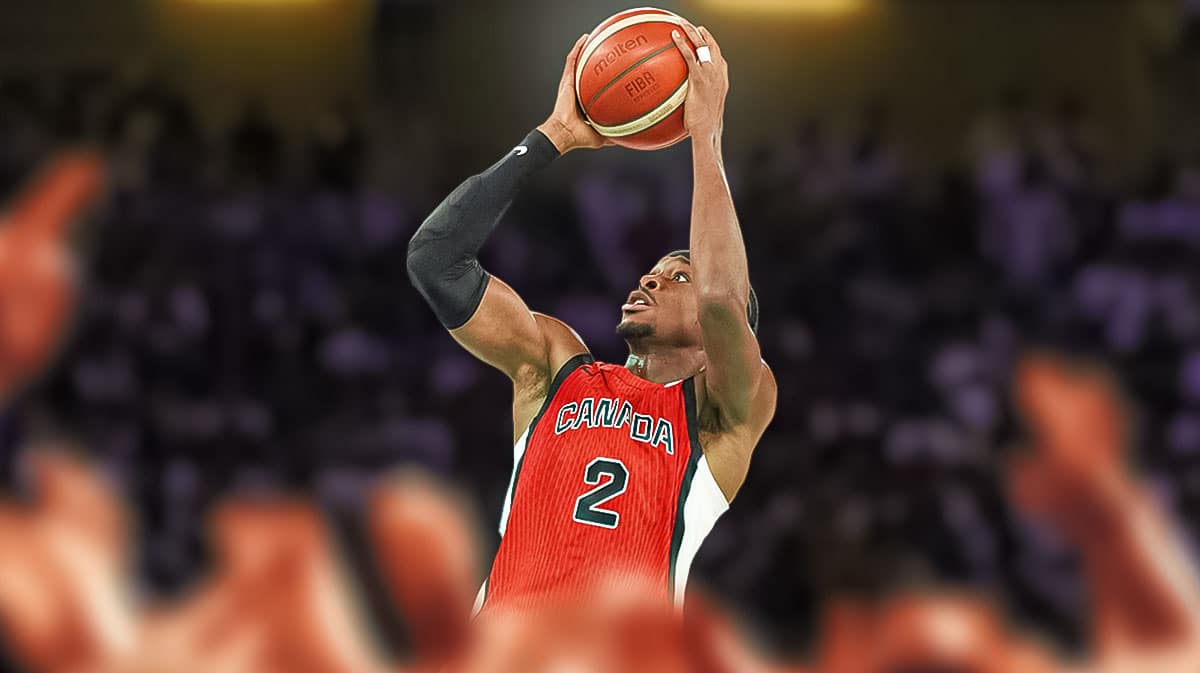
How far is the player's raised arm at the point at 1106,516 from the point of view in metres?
8.48

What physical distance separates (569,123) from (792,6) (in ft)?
28.9

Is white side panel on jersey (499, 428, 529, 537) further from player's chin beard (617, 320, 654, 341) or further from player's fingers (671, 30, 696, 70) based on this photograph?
player's fingers (671, 30, 696, 70)

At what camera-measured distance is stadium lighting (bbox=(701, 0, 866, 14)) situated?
12219mm

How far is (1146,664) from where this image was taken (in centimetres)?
845

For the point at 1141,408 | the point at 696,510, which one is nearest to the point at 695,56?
the point at 696,510

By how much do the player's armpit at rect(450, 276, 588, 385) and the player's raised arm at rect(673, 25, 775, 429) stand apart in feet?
1.71

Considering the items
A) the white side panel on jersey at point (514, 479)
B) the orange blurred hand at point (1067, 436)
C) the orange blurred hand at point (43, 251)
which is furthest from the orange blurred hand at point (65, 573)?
the orange blurred hand at point (1067, 436)

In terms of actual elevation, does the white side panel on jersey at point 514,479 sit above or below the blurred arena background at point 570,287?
above

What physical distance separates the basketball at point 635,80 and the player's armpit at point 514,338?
0.57m

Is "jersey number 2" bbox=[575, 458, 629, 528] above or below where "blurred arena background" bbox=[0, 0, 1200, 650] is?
above

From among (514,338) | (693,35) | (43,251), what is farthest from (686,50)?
(43,251)

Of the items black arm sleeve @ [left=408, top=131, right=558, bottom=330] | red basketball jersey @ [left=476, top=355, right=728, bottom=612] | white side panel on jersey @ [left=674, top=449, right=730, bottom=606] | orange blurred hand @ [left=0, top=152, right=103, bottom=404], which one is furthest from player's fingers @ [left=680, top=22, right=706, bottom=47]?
orange blurred hand @ [left=0, top=152, right=103, bottom=404]

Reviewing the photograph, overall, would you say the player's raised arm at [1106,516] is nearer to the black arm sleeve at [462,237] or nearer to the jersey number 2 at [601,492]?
the jersey number 2 at [601,492]

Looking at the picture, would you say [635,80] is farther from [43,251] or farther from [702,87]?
[43,251]
